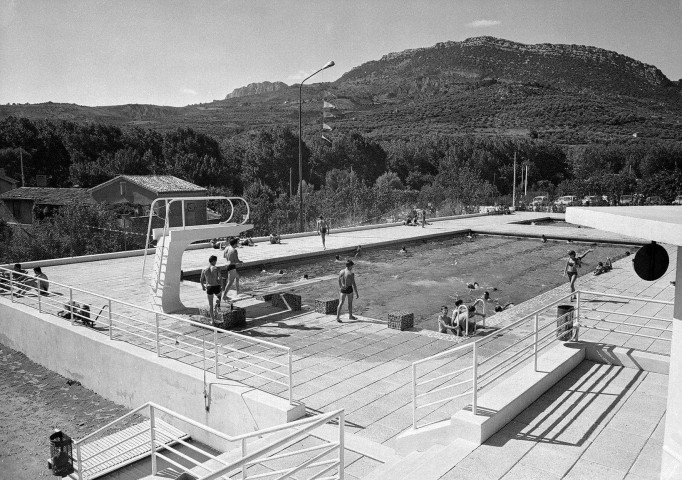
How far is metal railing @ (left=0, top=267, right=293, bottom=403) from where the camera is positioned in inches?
313

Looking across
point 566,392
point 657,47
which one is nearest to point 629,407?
point 566,392

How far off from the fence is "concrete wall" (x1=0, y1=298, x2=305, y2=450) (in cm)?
177

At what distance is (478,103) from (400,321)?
88.4 m

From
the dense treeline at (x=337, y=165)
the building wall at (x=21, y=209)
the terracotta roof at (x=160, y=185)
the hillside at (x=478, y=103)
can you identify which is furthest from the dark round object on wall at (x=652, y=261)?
the hillside at (x=478, y=103)

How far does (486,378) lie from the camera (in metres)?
7.77

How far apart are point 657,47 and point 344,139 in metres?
74.8

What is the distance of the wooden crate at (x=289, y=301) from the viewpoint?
479 inches

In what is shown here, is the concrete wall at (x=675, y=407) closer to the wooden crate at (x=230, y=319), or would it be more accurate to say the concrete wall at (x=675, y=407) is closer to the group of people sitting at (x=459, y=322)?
the group of people sitting at (x=459, y=322)

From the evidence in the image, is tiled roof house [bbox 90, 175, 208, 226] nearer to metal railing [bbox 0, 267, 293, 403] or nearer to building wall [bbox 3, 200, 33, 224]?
building wall [bbox 3, 200, 33, 224]

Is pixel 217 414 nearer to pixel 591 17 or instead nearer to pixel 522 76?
pixel 522 76

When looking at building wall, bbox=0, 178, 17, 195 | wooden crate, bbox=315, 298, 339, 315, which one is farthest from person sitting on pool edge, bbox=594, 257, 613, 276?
building wall, bbox=0, 178, 17, 195

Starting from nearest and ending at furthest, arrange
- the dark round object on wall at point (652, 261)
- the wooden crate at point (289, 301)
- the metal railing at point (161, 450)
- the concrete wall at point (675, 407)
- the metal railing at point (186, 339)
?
the concrete wall at point (675, 407), the dark round object on wall at point (652, 261), the metal railing at point (161, 450), the metal railing at point (186, 339), the wooden crate at point (289, 301)

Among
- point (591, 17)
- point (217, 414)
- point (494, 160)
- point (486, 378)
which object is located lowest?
point (217, 414)

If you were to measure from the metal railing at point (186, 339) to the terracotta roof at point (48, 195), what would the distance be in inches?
1131
